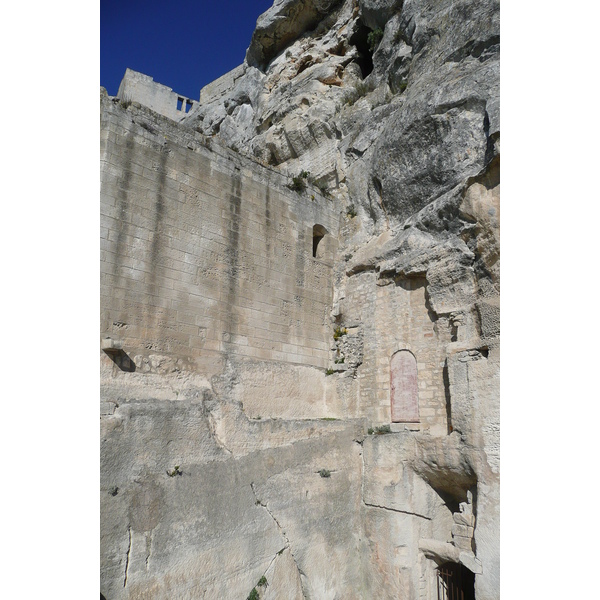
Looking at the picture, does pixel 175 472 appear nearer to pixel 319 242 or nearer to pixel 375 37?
pixel 319 242

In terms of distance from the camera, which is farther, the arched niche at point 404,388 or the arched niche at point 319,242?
the arched niche at point 319,242

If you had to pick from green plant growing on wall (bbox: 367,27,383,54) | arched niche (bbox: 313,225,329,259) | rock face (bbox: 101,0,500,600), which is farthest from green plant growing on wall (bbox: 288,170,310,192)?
green plant growing on wall (bbox: 367,27,383,54)

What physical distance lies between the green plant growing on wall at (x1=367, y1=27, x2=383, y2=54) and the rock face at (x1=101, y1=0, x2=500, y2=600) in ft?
4.24

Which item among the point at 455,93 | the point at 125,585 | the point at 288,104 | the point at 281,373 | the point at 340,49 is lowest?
the point at 125,585

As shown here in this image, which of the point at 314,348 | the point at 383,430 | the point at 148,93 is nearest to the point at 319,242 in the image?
the point at 314,348

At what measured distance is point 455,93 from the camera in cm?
802

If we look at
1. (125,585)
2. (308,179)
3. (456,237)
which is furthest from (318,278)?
(125,585)

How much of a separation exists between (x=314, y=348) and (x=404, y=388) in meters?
1.80

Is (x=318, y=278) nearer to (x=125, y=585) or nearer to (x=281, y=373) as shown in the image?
(x=281, y=373)

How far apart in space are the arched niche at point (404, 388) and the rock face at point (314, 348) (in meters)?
0.04

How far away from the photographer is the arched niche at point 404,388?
8281mm

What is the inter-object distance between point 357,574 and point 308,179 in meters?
7.18

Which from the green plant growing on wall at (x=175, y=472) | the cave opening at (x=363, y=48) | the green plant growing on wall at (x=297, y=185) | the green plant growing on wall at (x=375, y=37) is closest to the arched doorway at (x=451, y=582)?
the green plant growing on wall at (x=175, y=472)

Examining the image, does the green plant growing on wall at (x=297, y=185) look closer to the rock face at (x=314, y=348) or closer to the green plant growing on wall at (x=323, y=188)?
the rock face at (x=314, y=348)
